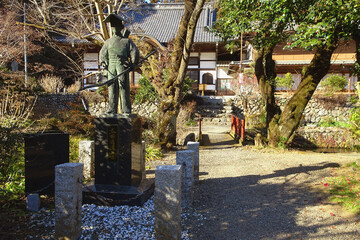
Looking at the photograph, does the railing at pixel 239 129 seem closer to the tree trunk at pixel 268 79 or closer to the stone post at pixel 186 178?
the tree trunk at pixel 268 79

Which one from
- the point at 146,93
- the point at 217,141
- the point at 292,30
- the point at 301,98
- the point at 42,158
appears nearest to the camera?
the point at 42,158

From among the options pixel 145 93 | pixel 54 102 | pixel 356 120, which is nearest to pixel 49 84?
pixel 54 102

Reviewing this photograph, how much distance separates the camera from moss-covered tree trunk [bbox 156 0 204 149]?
8.55 m

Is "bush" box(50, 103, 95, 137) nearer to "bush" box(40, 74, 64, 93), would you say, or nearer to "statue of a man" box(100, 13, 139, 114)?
"statue of a man" box(100, 13, 139, 114)

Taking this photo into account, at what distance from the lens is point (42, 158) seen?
3.93 meters

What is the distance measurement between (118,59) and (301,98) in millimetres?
6316

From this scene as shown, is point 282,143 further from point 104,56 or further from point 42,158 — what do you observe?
point 42,158

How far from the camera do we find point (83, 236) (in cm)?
294

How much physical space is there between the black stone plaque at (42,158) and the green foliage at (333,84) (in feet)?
50.3

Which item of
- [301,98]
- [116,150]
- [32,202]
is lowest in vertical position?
[32,202]

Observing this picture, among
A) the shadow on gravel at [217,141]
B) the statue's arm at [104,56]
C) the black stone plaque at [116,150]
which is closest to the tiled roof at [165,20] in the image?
the shadow on gravel at [217,141]

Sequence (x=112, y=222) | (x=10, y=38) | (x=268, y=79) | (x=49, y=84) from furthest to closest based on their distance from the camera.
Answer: (x=49, y=84) → (x=10, y=38) → (x=268, y=79) → (x=112, y=222)

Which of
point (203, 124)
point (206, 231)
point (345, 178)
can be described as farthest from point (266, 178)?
point (203, 124)

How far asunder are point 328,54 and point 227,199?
5.94m
